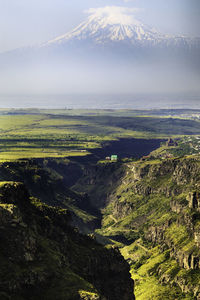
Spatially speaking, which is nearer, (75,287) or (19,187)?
(75,287)

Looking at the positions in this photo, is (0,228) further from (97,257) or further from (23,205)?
(97,257)

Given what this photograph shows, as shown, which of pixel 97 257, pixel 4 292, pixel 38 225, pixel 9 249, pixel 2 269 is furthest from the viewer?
pixel 97 257

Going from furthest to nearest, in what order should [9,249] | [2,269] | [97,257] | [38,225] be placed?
[97,257]
[38,225]
[9,249]
[2,269]

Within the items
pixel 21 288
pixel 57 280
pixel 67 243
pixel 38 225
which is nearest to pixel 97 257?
pixel 67 243

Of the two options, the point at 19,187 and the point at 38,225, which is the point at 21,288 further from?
the point at 19,187

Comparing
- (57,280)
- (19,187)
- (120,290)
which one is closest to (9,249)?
(57,280)

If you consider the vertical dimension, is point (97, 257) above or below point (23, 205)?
below

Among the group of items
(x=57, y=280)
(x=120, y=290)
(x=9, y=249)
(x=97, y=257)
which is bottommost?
(x=120, y=290)
